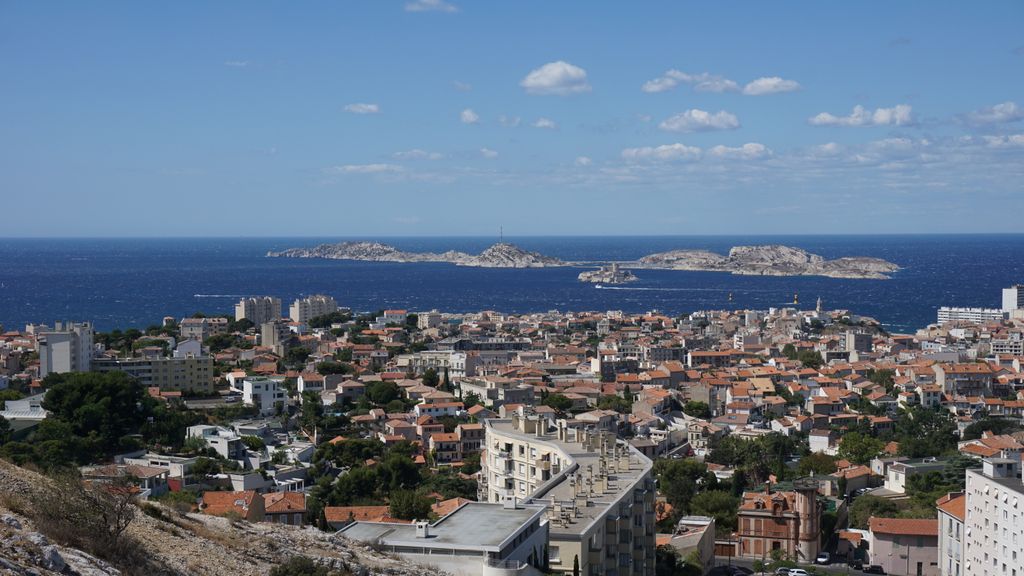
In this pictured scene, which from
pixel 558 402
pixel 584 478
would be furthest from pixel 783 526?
pixel 558 402

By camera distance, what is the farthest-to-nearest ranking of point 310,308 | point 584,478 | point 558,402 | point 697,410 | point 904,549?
1. point 310,308
2. point 697,410
3. point 558,402
4. point 904,549
5. point 584,478

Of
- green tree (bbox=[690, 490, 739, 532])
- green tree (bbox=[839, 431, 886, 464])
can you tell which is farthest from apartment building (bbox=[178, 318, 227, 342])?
green tree (bbox=[690, 490, 739, 532])

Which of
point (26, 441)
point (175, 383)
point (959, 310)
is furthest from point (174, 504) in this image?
point (959, 310)

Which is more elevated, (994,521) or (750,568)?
(994,521)

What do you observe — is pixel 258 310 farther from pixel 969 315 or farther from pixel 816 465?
pixel 816 465

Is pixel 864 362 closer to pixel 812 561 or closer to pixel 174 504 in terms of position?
pixel 812 561
